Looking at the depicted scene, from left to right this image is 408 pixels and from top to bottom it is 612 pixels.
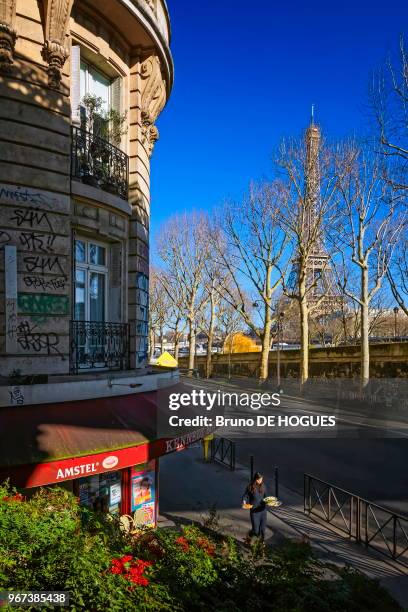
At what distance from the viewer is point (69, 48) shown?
768 cm

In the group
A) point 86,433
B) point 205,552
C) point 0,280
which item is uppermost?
point 0,280

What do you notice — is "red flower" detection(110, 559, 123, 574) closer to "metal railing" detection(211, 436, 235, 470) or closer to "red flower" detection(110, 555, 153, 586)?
"red flower" detection(110, 555, 153, 586)

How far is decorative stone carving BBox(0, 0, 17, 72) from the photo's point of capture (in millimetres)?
6699

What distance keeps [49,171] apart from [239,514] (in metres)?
8.02

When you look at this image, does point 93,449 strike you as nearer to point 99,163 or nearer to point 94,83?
point 99,163

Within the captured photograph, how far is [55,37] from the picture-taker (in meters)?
7.23

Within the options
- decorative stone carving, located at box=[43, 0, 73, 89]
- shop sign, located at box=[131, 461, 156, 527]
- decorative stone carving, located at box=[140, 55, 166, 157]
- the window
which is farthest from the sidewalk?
the window

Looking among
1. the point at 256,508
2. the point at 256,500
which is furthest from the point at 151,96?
the point at 256,508

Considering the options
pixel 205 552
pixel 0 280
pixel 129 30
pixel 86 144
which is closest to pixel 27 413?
pixel 0 280

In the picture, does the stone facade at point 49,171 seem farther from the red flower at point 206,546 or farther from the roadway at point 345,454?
the roadway at point 345,454

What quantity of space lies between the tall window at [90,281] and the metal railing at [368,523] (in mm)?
6013

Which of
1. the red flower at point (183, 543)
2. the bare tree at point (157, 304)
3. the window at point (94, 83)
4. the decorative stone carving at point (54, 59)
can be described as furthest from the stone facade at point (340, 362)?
the decorative stone carving at point (54, 59)

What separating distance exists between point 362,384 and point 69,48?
22.9 meters

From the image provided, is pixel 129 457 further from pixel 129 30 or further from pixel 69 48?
pixel 129 30
